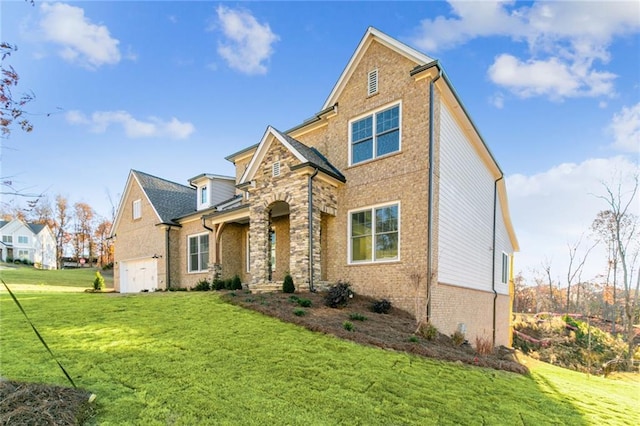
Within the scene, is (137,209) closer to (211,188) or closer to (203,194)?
(203,194)

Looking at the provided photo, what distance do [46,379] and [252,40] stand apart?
11.8 m

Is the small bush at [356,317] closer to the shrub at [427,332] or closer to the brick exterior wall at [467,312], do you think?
the shrub at [427,332]

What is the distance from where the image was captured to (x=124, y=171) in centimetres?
2359

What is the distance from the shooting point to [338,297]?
10.5 m

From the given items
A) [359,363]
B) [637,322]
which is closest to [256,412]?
[359,363]

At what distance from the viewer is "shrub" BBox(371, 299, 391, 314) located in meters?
10.6

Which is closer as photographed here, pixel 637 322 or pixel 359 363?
pixel 359 363

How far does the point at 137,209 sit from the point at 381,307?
18.9 m

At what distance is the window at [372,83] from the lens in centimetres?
1251

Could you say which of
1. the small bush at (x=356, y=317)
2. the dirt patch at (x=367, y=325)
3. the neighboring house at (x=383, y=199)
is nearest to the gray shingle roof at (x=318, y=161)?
the neighboring house at (x=383, y=199)

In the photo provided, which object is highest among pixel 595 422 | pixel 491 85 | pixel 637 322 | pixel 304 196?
pixel 491 85

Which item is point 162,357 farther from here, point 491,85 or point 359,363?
point 491,85

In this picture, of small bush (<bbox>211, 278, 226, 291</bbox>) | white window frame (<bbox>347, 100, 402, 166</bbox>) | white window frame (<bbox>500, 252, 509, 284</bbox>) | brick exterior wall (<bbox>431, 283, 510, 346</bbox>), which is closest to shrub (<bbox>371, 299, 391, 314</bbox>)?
brick exterior wall (<bbox>431, 283, 510, 346</bbox>)

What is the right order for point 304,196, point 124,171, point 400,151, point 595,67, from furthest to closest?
1. point 124,171
2. point 595,67
3. point 304,196
4. point 400,151
